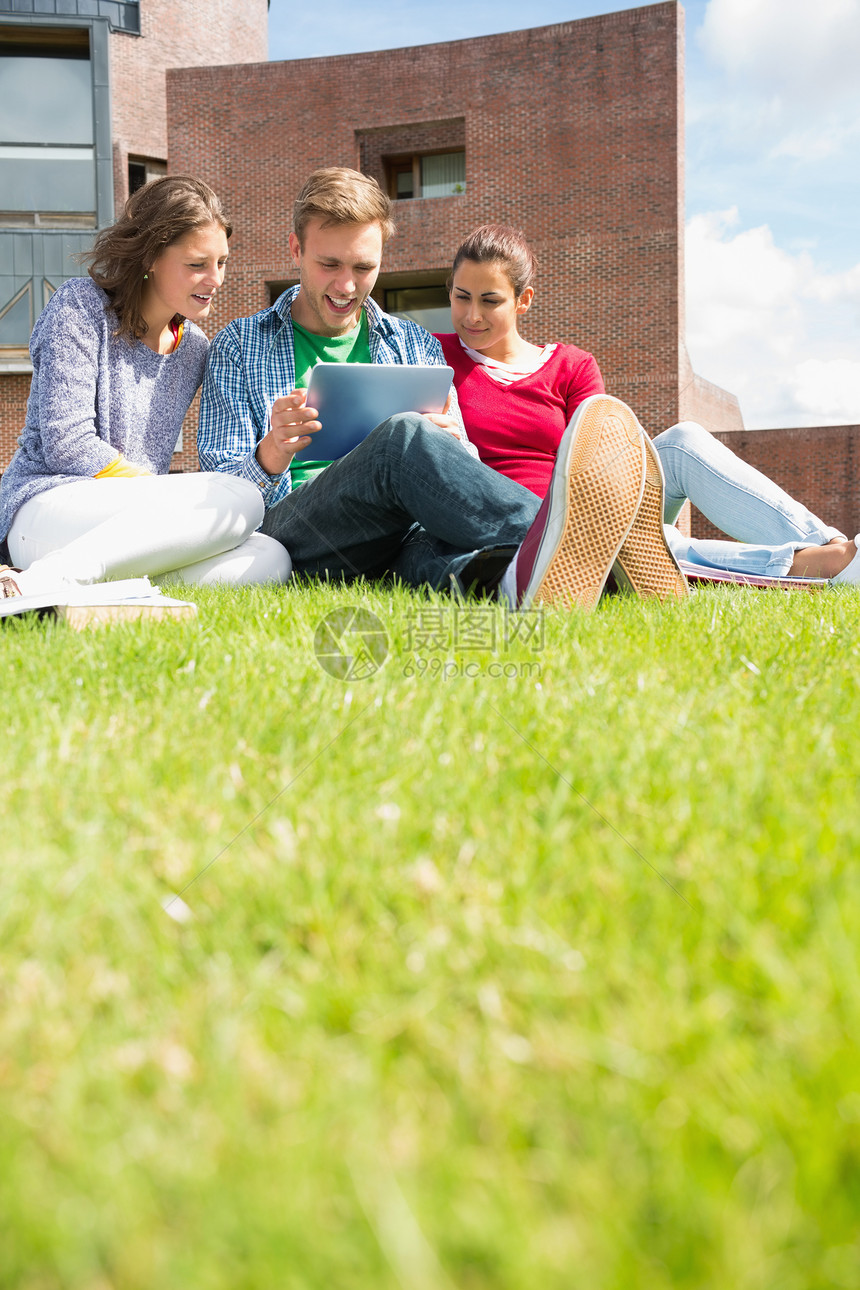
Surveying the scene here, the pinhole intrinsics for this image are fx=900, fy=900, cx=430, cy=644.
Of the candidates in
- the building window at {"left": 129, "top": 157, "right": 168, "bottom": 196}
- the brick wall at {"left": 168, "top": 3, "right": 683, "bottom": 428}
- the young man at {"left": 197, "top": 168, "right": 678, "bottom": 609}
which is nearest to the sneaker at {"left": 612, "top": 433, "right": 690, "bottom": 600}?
the young man at {"left": 197, "top": 168, "right": 678, "bottom": 609}

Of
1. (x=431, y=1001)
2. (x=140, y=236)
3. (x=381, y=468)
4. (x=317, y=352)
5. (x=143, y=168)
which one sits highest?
(x=143, y=168)

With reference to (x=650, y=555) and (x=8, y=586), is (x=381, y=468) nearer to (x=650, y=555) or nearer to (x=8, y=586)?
(x=650, y=555)

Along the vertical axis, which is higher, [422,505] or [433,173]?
[433,173]

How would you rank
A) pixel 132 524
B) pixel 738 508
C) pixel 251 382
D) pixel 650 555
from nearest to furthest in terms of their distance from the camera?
pixel 650 555, pixel 132 524, pixel 251 382, pixel 738 508

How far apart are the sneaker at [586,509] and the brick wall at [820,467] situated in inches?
677

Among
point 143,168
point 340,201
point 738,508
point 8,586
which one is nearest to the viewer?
point 8,586

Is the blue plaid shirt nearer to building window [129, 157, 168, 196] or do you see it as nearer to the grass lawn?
the grass lawn

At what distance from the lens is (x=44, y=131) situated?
2128 cm

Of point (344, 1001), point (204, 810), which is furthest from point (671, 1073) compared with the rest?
point (204, 810)

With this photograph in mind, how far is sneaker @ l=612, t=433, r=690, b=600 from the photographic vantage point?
271 cm

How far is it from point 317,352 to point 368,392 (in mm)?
912

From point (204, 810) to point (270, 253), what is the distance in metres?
21.5

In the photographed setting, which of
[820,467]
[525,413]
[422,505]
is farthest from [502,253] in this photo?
[820,467]

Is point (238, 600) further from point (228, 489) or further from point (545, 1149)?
point (545, 1149)
